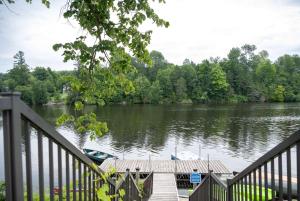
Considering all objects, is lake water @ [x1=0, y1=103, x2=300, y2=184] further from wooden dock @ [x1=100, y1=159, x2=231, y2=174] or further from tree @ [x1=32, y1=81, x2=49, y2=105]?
tree @ [x1=32, y1=81, x2=49, y2=105]

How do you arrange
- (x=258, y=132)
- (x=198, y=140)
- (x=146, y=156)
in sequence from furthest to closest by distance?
(x=258, y=132) < (x=198, y=140) < (x=146, y=156)

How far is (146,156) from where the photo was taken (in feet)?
82.0

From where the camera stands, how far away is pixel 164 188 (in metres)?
13.8

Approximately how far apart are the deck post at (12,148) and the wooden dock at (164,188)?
1060 cm

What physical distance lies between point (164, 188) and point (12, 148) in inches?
509

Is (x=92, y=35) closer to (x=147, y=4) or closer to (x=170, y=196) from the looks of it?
(x=147, y=4)

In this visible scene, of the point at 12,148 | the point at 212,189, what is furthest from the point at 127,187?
the point at 12,148

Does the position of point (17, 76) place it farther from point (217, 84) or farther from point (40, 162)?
point (217, 84)

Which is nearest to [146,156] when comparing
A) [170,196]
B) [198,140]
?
[198,140]

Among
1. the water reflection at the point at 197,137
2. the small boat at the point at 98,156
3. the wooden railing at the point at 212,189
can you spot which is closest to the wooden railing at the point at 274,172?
the wooden railing at the point at 212,189

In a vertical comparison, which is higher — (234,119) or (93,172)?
(93,172)

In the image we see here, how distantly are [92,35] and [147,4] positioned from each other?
673 millimetres

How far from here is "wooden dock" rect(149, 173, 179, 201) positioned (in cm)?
1182

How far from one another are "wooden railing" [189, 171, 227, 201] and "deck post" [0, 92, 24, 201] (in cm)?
298
